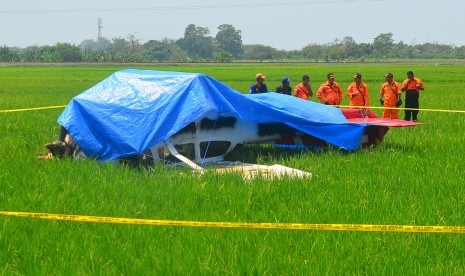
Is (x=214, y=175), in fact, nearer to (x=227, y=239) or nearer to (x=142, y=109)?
(x=142, y=109)

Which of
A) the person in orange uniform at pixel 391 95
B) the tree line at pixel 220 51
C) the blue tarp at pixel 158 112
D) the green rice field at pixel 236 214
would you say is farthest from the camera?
the tree line at pixel 220 51

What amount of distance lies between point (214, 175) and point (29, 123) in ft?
25.1

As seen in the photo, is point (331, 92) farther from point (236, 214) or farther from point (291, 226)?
point (291, 226)

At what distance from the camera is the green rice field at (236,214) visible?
4395 mm

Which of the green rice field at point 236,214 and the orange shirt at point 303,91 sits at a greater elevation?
the orange shirt at point 303,91

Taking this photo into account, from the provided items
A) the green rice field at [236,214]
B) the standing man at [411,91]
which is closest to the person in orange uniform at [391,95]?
the standing man at [411,91]

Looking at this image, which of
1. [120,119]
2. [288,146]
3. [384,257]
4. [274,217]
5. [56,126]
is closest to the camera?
[384,257]

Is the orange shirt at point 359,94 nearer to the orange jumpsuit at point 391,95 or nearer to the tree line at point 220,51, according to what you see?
the orange jumpsuit at point 391,95

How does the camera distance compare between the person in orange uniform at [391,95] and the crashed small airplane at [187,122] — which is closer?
the crashed small airplane at [187,122]

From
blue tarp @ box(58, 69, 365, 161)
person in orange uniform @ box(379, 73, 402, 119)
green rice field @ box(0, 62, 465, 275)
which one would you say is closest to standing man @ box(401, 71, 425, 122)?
person in orange uniform @ box(379, 73, 402, 119)

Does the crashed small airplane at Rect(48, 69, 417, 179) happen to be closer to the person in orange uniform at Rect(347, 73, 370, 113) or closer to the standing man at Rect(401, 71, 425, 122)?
the person in orange uniform at Rect(347, 73, 370, 113)

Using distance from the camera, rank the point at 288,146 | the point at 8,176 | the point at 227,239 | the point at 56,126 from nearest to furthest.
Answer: the point at 227,239
the point at 8,176
the point at 288,146
the point at 56,126

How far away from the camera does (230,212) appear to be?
5824 millimetres

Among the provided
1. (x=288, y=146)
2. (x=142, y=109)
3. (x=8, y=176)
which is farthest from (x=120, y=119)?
(x=288, y=146)
